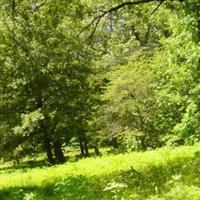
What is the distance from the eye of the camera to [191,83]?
24609 millimetres

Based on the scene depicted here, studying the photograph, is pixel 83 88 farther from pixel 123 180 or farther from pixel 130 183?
pixel 130 183

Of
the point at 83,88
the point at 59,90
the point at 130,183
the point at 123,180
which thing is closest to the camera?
the point at 130,183

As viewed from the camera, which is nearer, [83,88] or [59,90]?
[59,90]

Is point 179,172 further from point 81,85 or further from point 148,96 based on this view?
point 148,96

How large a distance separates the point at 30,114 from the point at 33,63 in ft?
10.2

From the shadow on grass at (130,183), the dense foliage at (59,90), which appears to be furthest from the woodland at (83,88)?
the shadow on grass at (130,183)

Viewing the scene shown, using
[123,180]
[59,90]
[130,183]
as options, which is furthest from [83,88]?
[130,183]

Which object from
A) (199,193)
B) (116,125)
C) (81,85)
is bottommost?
(199,193)

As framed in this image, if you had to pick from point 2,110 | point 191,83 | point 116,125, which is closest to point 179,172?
point 191,83

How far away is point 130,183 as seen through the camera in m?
12.8

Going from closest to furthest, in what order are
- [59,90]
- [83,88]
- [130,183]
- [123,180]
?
[130,183] → [123,180] → [59,90] → [83,88]

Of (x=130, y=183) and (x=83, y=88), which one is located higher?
(x=83, y=88)

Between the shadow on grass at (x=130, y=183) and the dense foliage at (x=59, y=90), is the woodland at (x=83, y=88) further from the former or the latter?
→ the shadow on grass at (x=130, y=183)

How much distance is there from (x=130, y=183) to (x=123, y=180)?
2.18 feet
